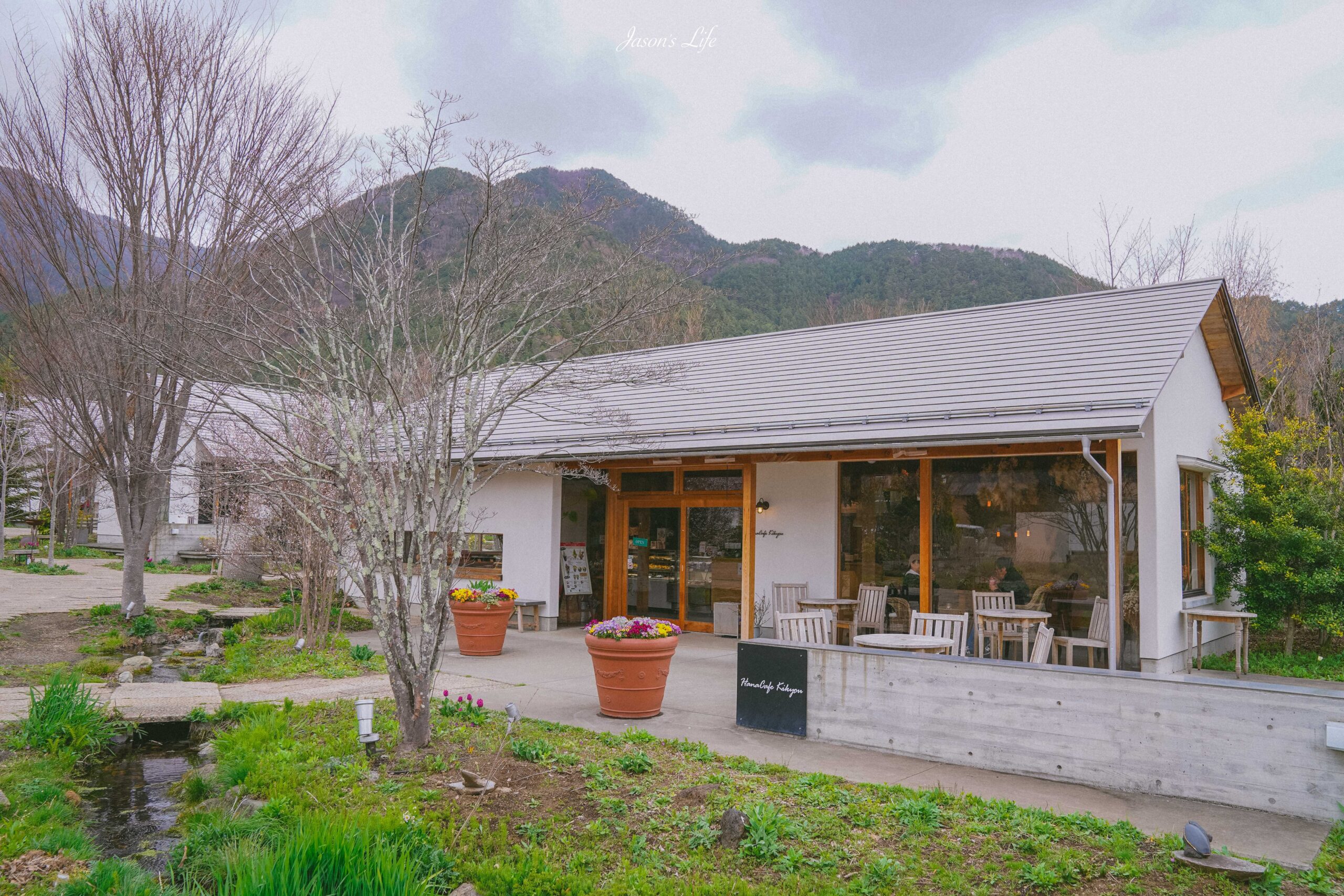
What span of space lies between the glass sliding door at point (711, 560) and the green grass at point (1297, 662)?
636cm

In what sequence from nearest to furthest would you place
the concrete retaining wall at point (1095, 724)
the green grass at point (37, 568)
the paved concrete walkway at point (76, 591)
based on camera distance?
the concrete retaining wall at point (1095, 724) < the paved concrete walkway at point (76, 591) < the green grass at point (37, 568)

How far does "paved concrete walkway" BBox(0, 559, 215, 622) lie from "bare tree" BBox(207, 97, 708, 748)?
950cm

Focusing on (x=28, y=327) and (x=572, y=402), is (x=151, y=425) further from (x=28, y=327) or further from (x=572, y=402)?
(x=572, y=402)

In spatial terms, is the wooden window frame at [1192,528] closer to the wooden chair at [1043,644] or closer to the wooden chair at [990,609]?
the wooden chair at [990,609]

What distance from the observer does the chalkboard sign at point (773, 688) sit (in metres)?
6.80

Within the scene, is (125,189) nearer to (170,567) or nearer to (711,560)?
(711,560)

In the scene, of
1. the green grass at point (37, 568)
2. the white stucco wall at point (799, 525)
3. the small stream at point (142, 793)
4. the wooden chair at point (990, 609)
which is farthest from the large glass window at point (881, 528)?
the green grass at point (37, 568)

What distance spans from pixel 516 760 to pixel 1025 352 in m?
8.38

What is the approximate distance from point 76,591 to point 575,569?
11.2 metres

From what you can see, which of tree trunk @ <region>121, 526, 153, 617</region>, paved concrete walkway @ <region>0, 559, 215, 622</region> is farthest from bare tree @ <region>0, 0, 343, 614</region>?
paved concrete walkway @ <region>0, 559, 215, 622</region>

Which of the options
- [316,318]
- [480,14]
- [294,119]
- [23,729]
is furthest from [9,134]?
[23,729]

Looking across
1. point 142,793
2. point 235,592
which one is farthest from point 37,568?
point 142,793

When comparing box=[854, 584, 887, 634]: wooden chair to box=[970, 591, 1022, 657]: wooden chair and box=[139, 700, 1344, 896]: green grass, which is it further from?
box=[139, 700, 1344, 896]: green grass

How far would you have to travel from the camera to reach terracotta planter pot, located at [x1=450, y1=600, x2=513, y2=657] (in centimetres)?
1087
